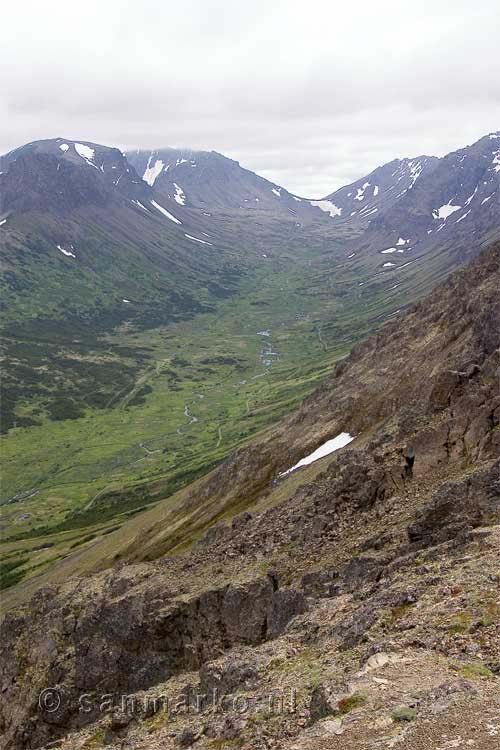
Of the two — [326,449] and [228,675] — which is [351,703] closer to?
[228,675]

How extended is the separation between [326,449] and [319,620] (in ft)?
146

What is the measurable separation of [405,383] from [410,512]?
41962 mm

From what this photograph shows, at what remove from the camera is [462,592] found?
26.3 meters

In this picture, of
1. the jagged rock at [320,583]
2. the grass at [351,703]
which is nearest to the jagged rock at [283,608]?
the jagged rock at [320,583]

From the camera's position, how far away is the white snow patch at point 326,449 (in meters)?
74.1

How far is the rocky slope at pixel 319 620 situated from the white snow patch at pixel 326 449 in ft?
12.6

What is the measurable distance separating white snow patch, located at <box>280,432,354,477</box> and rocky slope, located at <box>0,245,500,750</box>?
3847 mm

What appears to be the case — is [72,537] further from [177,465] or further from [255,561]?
[255,561]

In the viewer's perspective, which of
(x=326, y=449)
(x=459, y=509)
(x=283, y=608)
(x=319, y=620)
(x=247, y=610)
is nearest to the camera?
(x=319, y=620)

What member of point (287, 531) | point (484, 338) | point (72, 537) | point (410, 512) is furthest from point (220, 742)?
point (72, 537)

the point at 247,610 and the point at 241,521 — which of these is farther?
the point at 241,521

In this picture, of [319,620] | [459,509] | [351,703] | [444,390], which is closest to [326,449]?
[444,390]

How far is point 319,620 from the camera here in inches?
1257

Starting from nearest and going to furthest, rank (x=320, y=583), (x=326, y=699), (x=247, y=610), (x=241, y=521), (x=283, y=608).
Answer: (x=326, y=699) < (x=320, y=583) < (x=283, y=608) < (x=247, y=610) < (x=241, y=521)
